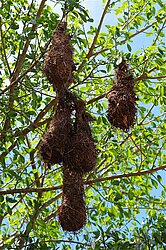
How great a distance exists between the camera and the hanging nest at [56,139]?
2416mm

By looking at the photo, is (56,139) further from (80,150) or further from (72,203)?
(72,203)

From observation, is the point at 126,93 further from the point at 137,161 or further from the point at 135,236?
the point at 137,161

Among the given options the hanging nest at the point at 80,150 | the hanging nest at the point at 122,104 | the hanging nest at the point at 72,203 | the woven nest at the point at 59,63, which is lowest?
the hanging nest at the point at 72,203

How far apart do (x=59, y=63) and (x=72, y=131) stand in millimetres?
325

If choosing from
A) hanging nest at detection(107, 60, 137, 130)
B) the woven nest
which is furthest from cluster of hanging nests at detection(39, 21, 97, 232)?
hanging nest at detection(107, 60, 137, 130)

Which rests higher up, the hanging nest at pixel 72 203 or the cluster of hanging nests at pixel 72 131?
the cluster of hanging nests at pixel 72 131

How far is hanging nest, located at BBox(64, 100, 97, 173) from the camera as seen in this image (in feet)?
7.84

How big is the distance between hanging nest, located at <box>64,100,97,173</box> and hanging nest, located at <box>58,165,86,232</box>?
64 millimetres

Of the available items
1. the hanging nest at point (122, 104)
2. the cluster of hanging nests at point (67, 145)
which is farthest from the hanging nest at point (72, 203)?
the hanging nest at point (122, 104)

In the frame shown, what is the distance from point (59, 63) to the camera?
247 cm

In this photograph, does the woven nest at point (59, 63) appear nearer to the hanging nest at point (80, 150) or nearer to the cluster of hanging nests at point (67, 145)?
the cluster of hanging nests at point (67, 145)

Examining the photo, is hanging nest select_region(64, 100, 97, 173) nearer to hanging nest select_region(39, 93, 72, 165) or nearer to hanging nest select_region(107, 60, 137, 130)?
hanging nest select_region(39, 93, 72, 165)

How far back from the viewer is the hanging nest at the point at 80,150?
239 centimetres

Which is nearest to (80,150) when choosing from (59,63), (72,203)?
(72,203)
